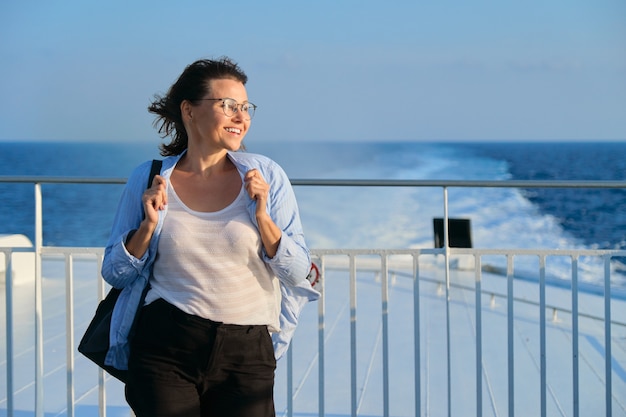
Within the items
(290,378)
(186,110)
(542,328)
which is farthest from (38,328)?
(542,328)

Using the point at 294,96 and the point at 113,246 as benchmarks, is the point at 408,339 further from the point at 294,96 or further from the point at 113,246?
the point at 294,96

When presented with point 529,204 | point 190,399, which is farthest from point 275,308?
point 529,204

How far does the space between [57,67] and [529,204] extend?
36384 mm

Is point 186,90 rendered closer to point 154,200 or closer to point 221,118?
point 221,118

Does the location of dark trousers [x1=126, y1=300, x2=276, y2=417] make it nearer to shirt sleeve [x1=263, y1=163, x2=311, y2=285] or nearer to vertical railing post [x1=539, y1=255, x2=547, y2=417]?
shirt sleeve [x1=263, y1=163, x2=311, y2=285]

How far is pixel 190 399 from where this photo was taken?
2064mm

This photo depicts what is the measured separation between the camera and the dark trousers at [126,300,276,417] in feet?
6.73

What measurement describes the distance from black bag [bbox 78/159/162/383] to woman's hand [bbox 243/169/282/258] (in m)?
0.31

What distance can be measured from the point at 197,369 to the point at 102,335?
36 cm

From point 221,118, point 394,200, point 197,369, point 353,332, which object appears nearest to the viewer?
point 197,369

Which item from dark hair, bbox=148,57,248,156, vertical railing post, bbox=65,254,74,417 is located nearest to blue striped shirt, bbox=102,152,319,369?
dark hair, bbox=148,57,248,156

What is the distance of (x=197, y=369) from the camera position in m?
2.05

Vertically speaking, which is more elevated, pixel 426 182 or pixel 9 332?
pixel 426 182

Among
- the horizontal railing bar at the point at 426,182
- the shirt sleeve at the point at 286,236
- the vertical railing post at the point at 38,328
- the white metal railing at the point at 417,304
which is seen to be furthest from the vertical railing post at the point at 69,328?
the shirt sleeve at the point at 286,236
